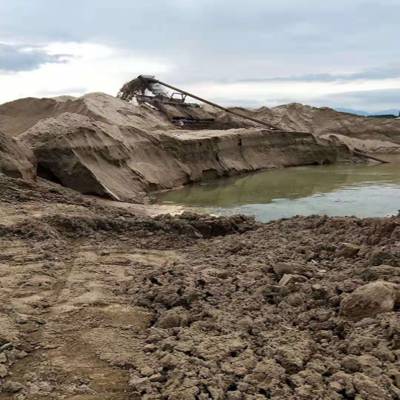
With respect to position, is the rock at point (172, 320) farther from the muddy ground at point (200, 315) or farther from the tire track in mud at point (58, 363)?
the tire track in mud at point (58, 363)

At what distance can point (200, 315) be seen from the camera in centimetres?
493

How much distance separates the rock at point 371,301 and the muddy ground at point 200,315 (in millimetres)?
10

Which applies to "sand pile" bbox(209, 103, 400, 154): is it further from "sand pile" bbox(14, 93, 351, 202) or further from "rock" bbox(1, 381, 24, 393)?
"rock" bbox(1, 381, 24, 393)

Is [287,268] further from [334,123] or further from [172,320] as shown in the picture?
[334,123]

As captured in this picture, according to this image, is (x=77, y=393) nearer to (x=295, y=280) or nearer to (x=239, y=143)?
(x=295, y=280)

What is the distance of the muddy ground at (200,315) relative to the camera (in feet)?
12.4

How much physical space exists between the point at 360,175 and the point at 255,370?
2201 centimetres

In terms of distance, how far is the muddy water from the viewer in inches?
596

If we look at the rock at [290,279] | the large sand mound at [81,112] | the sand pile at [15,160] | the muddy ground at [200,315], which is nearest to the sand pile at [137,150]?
the large sand mound at [81,112]

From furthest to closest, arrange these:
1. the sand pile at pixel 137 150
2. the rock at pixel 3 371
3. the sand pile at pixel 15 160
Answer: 1. the sand pile at pixel 137 150
2. the sand pile at pixel 15 160
3. the rock at pixel 3 371

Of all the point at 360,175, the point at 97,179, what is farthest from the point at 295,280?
the point at 360,175

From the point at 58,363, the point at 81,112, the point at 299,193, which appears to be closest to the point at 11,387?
the point at 58,363

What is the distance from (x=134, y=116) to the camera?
26.0 metres

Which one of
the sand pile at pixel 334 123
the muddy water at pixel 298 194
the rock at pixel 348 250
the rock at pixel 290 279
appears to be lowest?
the muddy water at pixel 298 194
